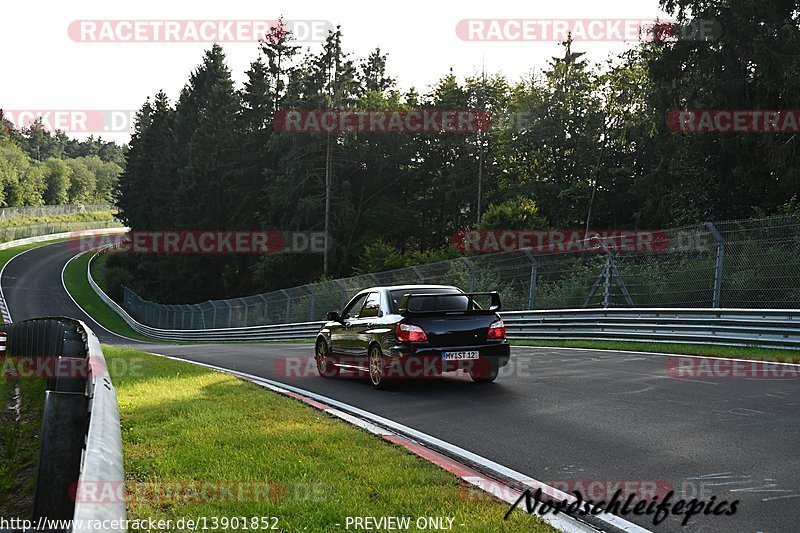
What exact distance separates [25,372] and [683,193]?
2672 cm

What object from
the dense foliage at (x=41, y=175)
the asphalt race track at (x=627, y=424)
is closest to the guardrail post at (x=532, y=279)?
the asphalt race track at (x=627, y=424)

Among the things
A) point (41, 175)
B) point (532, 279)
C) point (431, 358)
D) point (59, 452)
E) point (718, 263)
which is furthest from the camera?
point (41, 175)

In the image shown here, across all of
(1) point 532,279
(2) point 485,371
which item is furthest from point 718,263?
(2) point 485,371

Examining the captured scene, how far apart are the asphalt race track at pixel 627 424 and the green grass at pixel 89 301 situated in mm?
48971

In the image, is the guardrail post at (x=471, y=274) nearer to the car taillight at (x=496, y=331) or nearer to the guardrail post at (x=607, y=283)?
the guardrail post at (x=607, y=283)

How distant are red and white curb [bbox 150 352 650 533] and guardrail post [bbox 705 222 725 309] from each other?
8.72m

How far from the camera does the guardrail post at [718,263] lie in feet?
49.4

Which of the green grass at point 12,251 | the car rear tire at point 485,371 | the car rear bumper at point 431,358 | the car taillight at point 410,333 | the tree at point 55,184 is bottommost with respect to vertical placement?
the green grass at point 12,251

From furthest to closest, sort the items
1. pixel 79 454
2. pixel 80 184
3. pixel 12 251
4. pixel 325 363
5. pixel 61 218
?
pixel 80 184
pixel 61 218
pixel 12 251
pixel 325 363
pixel 79 454

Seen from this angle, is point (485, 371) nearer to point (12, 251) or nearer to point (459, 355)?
point (459, 355)

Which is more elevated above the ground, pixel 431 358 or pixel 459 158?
pixel 459 158

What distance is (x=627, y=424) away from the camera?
7715 mm

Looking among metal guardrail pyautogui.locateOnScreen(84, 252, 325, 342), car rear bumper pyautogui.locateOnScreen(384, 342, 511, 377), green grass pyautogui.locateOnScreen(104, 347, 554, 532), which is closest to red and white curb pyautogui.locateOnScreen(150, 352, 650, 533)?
green grass pyautogui.locateOnScreen(104, 347, 554, 532)

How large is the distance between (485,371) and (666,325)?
605cm
